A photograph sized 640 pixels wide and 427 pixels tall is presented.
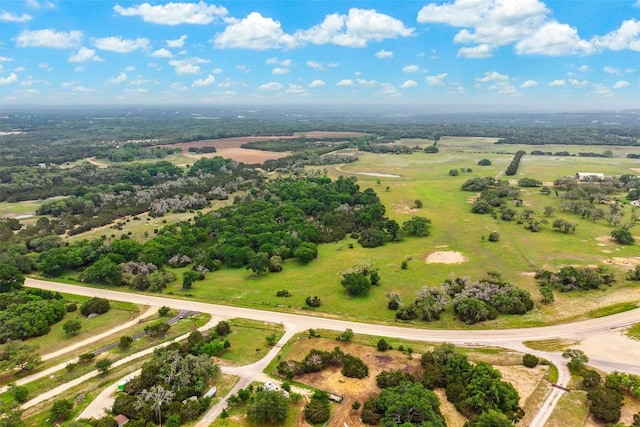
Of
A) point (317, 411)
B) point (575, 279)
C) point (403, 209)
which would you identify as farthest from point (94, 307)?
point (403, 209)

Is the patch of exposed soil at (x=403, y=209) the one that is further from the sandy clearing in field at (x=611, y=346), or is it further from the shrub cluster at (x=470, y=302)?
the sandy clearing in field at (x=611, y=346)

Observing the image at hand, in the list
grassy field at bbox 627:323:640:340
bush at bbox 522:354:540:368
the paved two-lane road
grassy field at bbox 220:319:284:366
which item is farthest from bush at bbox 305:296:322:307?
grassy field at bbox 627:323:640:340

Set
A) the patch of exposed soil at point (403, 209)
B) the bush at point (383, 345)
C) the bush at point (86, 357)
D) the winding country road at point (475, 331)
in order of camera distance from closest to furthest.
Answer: the winding country road at point (475, 331), the bush at point (86, 357), the bush at point (383, 345), the patch of exposed soil at point (403, 209)

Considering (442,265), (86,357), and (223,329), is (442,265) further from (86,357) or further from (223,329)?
(86,357)

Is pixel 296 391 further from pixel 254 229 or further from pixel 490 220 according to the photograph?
pixel 490 220

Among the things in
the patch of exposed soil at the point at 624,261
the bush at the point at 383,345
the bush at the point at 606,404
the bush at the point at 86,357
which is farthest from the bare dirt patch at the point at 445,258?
the bush at the point at 86,357

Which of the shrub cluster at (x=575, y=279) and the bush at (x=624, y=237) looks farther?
the bush at (x=624, y=237)

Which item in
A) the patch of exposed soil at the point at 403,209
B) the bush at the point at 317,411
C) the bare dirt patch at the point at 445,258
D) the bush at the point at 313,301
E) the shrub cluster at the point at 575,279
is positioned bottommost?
the bush at the point at 317,411

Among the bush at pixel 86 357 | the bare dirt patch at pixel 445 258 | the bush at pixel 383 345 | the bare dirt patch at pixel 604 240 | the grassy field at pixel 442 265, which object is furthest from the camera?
the bare dirt patch at pixel 604 240
